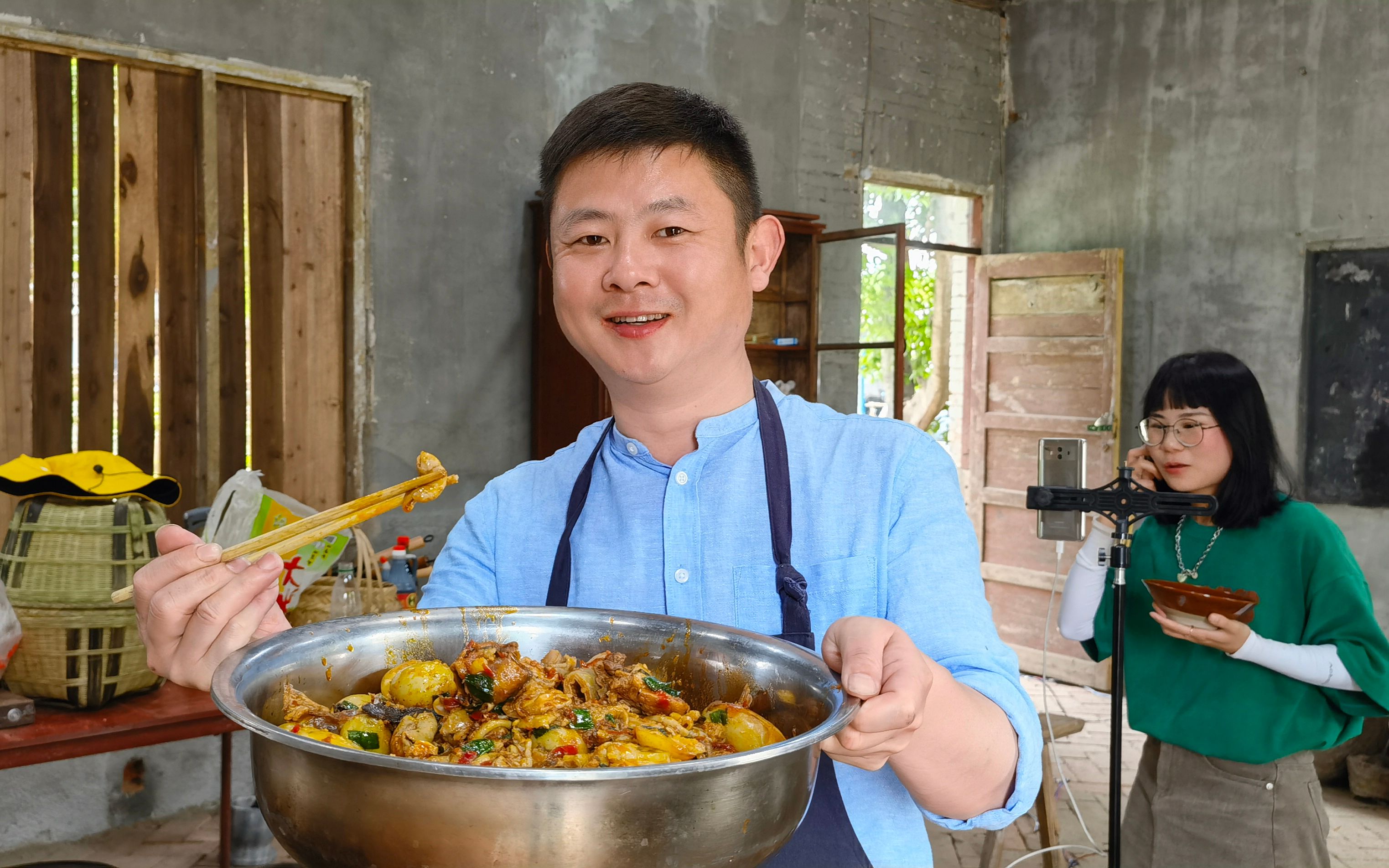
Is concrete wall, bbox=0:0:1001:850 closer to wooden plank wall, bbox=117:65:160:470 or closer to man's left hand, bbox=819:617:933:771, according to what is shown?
wooden plank wall, bbox=117:65:160:470

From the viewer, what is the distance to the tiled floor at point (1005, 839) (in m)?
3.62

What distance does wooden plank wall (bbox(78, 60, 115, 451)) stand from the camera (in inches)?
150

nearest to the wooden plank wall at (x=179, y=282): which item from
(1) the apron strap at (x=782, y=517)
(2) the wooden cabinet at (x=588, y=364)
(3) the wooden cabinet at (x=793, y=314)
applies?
(2) the wooden cabinet at (x=588, y=364)

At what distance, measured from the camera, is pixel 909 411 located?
8633mm

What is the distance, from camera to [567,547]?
4.88 feet

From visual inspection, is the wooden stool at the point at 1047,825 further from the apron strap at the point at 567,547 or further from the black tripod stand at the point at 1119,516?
the apron strap at the point at 567,547

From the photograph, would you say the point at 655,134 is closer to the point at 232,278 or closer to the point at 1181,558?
the point at 1181,558

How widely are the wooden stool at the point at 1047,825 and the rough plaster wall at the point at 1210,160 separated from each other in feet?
8.69

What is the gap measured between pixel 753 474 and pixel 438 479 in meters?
0.43

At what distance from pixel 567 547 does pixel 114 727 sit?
1.42 metres

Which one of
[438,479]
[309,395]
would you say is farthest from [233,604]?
[309,395]

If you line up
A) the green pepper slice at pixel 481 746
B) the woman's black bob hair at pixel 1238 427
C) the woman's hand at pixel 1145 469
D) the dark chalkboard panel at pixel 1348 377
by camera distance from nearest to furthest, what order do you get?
1. the green pepper slice at pixel 481 746
2. the woman's black bob hair at pixel 1238 427
3. the woman's hand at pixel 1145 469
4. the dark chalkboard panel at pixel 1348 377

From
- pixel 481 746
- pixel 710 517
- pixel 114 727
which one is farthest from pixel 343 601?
pixel 481 746

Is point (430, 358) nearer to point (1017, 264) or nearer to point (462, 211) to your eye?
point (462, 211)
